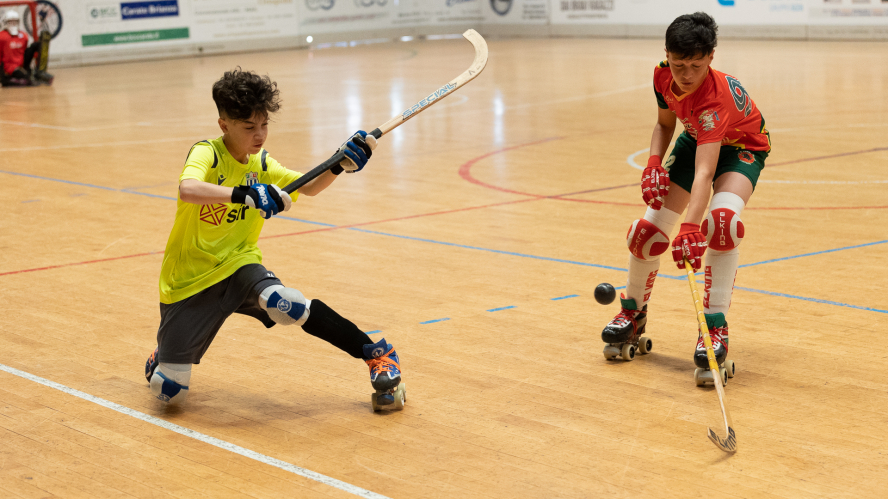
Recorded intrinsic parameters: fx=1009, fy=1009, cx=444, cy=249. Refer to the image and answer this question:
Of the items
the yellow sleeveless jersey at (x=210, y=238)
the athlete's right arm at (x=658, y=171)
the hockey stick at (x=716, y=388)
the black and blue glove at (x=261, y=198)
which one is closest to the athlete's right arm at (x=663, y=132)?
the athlete's right arm at (x=658, y=171)

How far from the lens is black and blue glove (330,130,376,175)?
4.01 meters

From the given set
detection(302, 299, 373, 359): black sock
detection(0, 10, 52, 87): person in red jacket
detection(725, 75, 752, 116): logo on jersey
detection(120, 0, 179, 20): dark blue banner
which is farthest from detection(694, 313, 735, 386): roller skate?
detection(120, 0, 179, 20): dark blue banner

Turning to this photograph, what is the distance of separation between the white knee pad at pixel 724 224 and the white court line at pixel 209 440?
1.89 meters

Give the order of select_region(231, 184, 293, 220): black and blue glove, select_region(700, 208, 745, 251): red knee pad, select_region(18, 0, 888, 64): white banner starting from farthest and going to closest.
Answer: select_region(18, 0, 888, 64): white banner → select_region(700, 208, 745, 251): red knee pad → select_region(231, 184, 293, 220): black and blue glove

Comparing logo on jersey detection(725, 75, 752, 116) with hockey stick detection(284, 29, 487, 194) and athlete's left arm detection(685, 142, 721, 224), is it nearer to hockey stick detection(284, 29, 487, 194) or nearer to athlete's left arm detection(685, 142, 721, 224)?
athlete's left arm detection(685, 142, 721, 224)

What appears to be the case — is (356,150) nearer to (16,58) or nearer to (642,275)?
(642,275)

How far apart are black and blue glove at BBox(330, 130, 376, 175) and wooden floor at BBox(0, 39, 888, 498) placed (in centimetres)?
97

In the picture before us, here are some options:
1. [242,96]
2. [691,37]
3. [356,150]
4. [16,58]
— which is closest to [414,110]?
[356,150]

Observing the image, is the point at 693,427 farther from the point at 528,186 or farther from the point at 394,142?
the point at 394,142

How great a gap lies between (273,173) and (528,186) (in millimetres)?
4980

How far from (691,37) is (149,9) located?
79.5ft

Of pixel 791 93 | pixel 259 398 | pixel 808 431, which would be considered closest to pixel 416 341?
pixel 259 398

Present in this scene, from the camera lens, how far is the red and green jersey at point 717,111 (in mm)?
4238

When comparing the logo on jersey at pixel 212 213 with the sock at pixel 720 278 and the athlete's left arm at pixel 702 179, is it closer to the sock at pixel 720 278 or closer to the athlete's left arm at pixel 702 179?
the athlete's left arm at pixel 702 179
